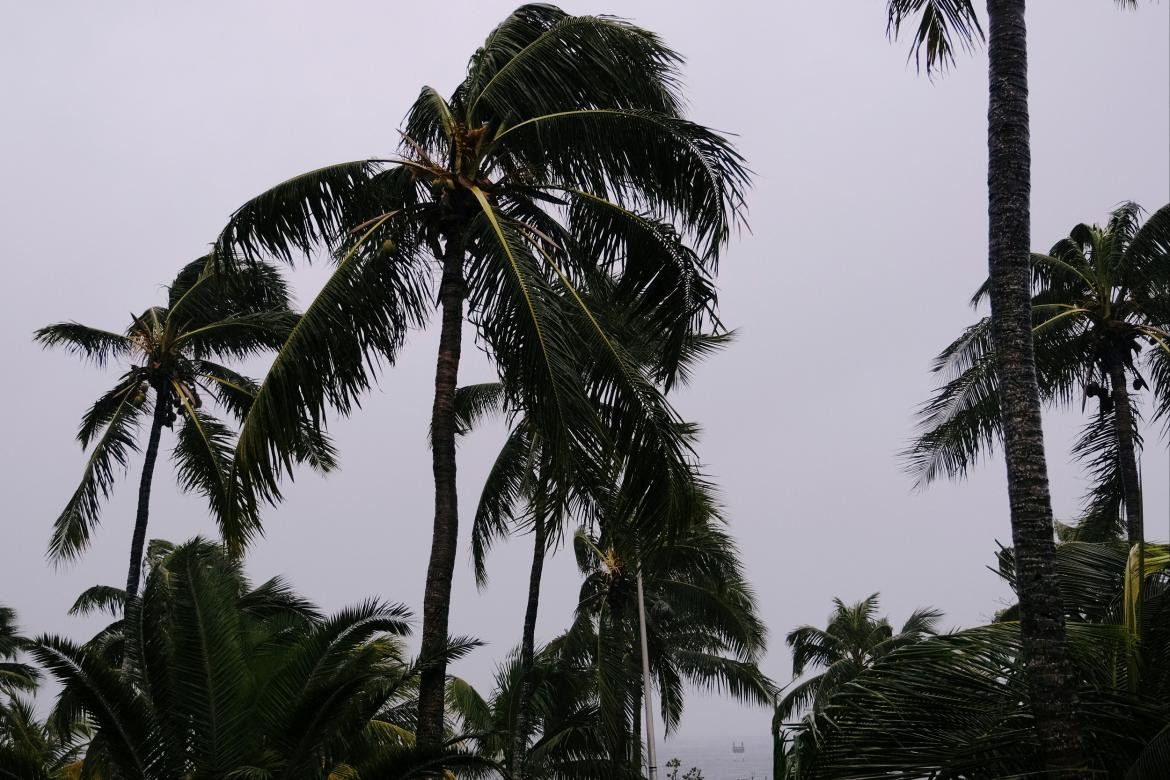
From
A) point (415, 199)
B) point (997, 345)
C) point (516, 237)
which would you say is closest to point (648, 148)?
point (516, 237)

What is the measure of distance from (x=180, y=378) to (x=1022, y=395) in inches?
597

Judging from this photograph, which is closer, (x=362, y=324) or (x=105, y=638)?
(x=362, y=324)

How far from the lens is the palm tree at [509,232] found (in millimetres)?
9047

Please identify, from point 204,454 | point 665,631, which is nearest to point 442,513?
point 204,454

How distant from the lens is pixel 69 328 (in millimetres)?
18703

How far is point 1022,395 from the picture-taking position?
6.34 meters

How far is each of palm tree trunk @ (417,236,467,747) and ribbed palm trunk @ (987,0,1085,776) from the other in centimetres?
447

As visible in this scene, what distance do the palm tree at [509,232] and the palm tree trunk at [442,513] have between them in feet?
0.06

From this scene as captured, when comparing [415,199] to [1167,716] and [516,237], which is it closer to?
[516,237]

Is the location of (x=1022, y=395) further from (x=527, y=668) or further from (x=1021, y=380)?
(x=527, y=668)

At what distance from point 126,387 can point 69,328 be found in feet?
5.11

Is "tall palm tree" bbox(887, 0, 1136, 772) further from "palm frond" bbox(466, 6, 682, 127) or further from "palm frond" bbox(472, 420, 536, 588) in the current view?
"palm frond" bbox(472, 420, 536, 588)

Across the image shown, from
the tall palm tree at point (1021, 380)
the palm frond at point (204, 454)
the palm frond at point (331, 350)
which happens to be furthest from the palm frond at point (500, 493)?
the tall palm tree at point (1021, 380)

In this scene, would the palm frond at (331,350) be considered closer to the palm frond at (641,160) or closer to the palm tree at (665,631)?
the palm frond at (641,160)
